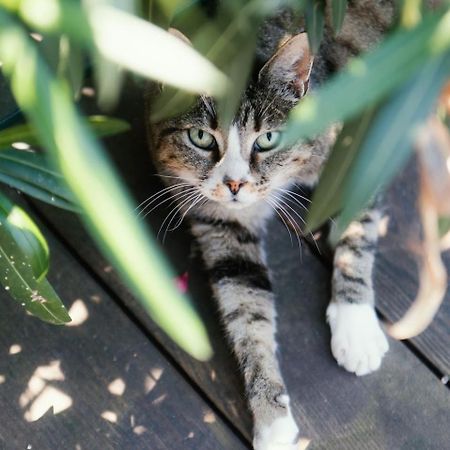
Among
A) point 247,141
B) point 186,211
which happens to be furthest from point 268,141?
point 186,211

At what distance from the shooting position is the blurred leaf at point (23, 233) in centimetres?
103

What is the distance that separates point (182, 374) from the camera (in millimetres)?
1372

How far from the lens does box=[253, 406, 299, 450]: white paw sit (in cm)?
127

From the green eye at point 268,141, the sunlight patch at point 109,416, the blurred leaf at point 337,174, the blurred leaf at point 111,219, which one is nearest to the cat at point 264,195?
the green eye at point 268,141

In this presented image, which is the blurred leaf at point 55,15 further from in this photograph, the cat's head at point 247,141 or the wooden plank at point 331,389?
the wooden plank at point 331,389

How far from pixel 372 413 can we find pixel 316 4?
2.43 feet

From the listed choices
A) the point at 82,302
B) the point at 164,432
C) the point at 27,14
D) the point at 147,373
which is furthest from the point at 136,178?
the point at 27,14

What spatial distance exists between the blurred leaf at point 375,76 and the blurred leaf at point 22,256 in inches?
21.8

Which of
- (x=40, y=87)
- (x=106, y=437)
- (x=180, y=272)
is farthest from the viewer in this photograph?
(x=180, y=272)

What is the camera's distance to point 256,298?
4.59 feet

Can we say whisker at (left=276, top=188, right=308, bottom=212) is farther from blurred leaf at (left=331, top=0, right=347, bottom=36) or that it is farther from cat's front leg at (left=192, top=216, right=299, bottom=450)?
blurred leaf at (left=331, top=0, right=347, bottom=36)

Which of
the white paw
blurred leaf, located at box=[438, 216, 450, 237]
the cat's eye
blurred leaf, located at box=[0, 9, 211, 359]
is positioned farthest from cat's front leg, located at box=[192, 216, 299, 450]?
blurred leaf, located at box=[0, 9, 211, 359]

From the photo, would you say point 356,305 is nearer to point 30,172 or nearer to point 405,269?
point 405,269

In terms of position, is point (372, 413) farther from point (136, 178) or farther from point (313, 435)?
point (136, 178)
